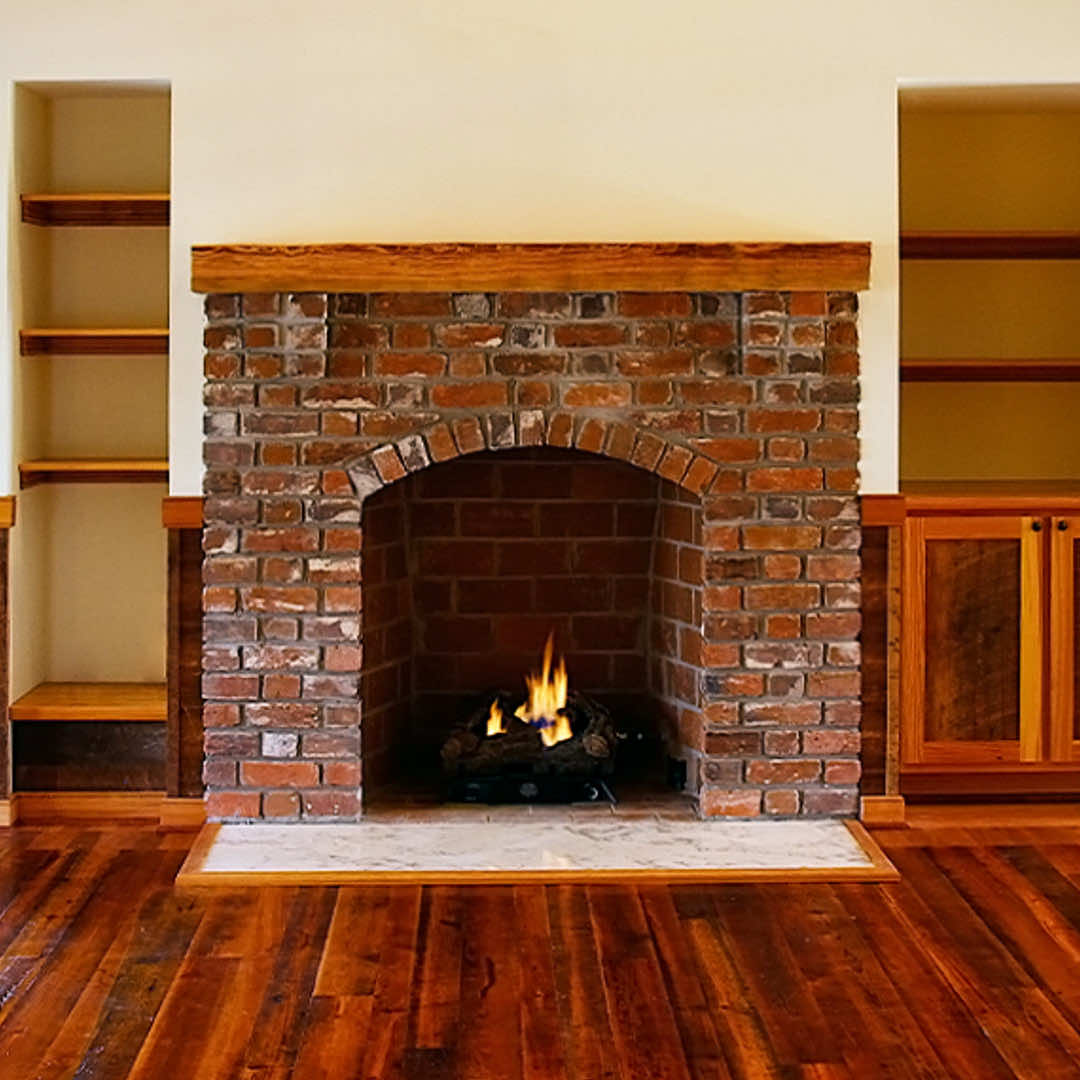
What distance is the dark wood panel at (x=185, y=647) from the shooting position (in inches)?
191

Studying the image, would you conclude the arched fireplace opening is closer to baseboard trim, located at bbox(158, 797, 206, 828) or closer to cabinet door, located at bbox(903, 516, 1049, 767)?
baseboard trim, located at bbox(158, 797, 206, 828)

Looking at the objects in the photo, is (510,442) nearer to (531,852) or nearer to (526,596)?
(526,596)

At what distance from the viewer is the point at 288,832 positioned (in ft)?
15.5

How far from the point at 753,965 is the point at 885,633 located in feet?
4.82

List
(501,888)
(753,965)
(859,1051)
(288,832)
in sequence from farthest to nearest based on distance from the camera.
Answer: (288,832)
(501,888)
(753,965)
(859,1051)

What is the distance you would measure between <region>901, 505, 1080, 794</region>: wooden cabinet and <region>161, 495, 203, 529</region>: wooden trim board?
6.51 feet

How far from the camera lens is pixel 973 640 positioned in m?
4.97

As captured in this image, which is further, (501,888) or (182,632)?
(182,632)

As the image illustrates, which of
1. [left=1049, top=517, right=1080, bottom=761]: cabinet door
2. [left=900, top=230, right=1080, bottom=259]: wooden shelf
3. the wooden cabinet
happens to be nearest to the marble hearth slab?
the wooden cabinet

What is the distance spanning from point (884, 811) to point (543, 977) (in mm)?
1634

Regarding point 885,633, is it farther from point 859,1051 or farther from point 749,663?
point 859,1051

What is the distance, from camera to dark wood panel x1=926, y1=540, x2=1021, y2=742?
495cm

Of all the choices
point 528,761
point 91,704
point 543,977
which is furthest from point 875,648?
point 91,704

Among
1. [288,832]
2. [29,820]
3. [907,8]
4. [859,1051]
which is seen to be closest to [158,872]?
[288,832]
